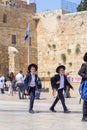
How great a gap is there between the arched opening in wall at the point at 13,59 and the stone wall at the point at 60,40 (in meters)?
2.38

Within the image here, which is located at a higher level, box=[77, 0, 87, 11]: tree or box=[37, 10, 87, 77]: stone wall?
box=[77, 0, 87, 11]: tree

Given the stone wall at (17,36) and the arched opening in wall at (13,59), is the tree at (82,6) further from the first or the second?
the arched opening in wall at (13,59)

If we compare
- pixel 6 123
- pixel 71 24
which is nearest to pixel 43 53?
pixel 71 24

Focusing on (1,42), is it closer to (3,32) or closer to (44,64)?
(3,32)

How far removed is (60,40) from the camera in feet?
109

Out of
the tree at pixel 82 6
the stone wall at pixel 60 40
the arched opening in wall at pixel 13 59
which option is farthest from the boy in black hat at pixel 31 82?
the tree at pixel 82 6

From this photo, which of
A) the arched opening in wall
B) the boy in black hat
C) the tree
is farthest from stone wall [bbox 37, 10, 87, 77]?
the boy in black hat

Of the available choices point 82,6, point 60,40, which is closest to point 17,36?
point 60,40

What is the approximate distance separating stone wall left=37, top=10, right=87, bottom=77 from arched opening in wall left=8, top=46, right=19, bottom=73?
2.38 metres

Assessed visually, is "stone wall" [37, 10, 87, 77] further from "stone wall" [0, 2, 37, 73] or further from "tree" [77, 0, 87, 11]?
"tree" [77, 0, 87, 11]

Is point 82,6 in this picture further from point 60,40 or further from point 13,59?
point 13,59

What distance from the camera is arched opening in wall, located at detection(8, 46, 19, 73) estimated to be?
3256 cm

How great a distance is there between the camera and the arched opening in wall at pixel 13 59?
3256 centimetres

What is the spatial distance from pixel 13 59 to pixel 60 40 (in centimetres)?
400
